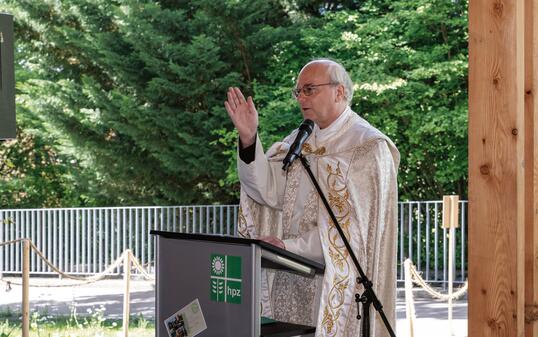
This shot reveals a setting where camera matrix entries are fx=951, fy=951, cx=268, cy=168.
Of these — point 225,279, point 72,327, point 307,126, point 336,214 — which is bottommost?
point 72,327

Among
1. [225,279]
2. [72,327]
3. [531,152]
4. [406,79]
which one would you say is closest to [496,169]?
[531,152]

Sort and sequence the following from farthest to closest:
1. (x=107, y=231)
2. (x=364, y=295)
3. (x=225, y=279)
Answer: (x=107, y=231)
(x=364, y=295)
(x=225, y=279)

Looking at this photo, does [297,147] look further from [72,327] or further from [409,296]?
[72,327]

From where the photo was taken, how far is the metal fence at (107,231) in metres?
15.6

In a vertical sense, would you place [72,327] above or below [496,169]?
below

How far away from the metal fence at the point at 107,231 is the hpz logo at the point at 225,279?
12.1 metres

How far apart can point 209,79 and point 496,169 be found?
14.9 metres

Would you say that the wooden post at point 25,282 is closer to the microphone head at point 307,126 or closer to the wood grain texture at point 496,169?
the microphone head at point 307,126

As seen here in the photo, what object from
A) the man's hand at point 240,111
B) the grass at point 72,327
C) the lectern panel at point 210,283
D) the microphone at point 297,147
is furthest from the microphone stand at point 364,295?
the grass at point 72,327

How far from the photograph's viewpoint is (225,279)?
3.27 m

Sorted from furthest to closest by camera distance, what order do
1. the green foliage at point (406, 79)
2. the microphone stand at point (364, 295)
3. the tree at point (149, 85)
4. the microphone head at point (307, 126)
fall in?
1. the tree at point (149, 85)
2. the green foliage at point (406, 79)
3. the microphone head at point (307, 126)
4. the microphone stand at point (364, 295)

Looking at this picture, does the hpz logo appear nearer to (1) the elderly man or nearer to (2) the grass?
(1) the elderly man

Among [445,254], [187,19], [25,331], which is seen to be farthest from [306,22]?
[25,331]

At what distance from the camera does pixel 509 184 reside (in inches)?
148
